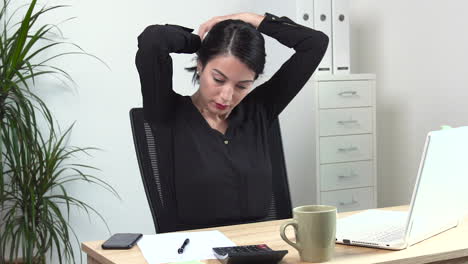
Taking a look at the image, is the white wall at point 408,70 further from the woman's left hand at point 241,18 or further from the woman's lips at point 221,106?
the woman's lips at point 221,106

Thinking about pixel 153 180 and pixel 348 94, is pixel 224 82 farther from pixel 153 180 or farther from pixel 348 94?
pixel 348 94

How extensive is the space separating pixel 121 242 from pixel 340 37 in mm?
2358

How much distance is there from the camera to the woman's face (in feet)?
6.49

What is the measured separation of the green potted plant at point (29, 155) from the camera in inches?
115

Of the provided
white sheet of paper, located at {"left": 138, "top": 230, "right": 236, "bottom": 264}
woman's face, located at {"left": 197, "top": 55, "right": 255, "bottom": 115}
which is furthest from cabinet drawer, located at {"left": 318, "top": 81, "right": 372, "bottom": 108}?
white sheet of paper, located at {"left": 138, "top": 230, "right": 236, "bottom": 264}

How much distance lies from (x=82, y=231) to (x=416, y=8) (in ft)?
6.97

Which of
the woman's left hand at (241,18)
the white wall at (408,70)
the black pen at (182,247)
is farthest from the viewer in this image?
the white wall at (408,70)

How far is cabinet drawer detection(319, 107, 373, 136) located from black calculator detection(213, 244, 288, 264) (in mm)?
2195

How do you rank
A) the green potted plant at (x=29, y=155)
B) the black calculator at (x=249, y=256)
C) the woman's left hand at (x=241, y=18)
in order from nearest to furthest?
the black calculator at (x=249, y=256) → the woman's left hand at (x=241, y=18) → the green potted plant at (x=29, y=155)

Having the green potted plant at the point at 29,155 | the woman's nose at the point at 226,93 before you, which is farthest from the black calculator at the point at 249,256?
the green potted plant at the point at 29,155

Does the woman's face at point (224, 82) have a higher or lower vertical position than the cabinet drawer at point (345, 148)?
higher

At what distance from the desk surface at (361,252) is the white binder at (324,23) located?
198cm

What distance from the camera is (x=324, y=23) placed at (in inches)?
140

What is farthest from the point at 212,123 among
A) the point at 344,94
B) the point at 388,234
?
the point at 344,94
